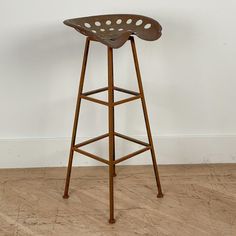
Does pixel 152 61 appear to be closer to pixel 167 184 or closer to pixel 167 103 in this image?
pixel 167 103

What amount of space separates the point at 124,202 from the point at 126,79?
777 mm

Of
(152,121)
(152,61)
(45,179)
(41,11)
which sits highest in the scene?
(41,11)

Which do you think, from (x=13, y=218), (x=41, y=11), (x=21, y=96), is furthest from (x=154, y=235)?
(x=41, y=11)

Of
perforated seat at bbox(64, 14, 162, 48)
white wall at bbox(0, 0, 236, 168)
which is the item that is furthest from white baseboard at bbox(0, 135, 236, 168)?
perforated seat at bbox(64, 14, 162, 48)

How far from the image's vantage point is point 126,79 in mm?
2885

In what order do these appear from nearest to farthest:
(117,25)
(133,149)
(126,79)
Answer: (117,25), (126,79), (133,149)

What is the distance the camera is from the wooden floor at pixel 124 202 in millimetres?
2328

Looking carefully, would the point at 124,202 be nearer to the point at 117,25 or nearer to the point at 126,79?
the point at 126,79

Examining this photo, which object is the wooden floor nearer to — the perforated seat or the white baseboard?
the white baseboard

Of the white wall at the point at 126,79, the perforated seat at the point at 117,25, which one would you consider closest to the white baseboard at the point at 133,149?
the white wall at the point at 126,79

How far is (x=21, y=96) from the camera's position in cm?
290

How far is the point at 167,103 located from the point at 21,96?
928 mm

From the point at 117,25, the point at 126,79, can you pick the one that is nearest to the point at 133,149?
the point at 126,79

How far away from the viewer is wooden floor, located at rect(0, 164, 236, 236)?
2.33 m
